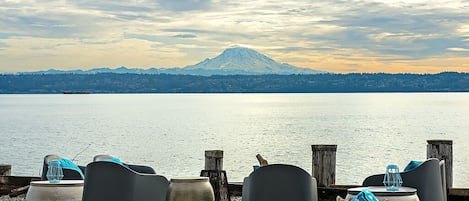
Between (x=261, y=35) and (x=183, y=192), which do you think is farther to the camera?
(x=261, y=35)

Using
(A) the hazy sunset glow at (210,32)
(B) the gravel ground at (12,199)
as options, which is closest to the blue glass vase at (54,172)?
(B) the gravel ground at (12,199)

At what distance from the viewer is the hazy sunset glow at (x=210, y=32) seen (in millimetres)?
62562

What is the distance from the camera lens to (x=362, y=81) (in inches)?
5089

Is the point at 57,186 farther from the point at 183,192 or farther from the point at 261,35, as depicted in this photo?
the point at 261,35

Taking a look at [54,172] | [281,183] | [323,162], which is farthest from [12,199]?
[281,183]

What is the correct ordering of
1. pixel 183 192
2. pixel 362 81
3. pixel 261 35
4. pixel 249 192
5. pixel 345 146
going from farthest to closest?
pixel 362 81
pixel 261 35
pixel 345 146
pixel 249 192
pixel 183 192

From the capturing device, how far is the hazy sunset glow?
205 ft

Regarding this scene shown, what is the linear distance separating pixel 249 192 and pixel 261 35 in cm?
8018

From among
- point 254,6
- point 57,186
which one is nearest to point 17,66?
point 254,6

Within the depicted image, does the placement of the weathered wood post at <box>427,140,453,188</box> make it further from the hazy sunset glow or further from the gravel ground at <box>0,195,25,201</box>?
the hazy sunset glow

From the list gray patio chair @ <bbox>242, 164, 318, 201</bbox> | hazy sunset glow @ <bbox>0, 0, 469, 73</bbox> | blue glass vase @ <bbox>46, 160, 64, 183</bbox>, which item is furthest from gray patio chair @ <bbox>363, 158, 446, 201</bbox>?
hazy sunset glow @ <bbox>0, 0, 469, 73</bbox>

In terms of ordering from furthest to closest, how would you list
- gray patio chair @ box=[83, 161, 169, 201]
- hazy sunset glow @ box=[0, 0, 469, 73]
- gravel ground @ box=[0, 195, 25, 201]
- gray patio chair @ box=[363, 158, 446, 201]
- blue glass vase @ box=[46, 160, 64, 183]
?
hazy sunset glow @ box=[0, 0, 469, 73]
gravel ground @ box=[0, 195, 25, 201]
gray patio chair @ box=[363, 158, 446, 201]
blue glass vase @ box=[46, 160, 64, 183]
gray patio chair @ box=[83, 161, 169, 201]

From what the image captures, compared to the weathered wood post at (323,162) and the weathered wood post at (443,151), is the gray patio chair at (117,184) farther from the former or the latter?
the weathered wood post at (443,151)

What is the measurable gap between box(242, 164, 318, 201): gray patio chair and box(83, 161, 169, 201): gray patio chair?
1137 millimetres
